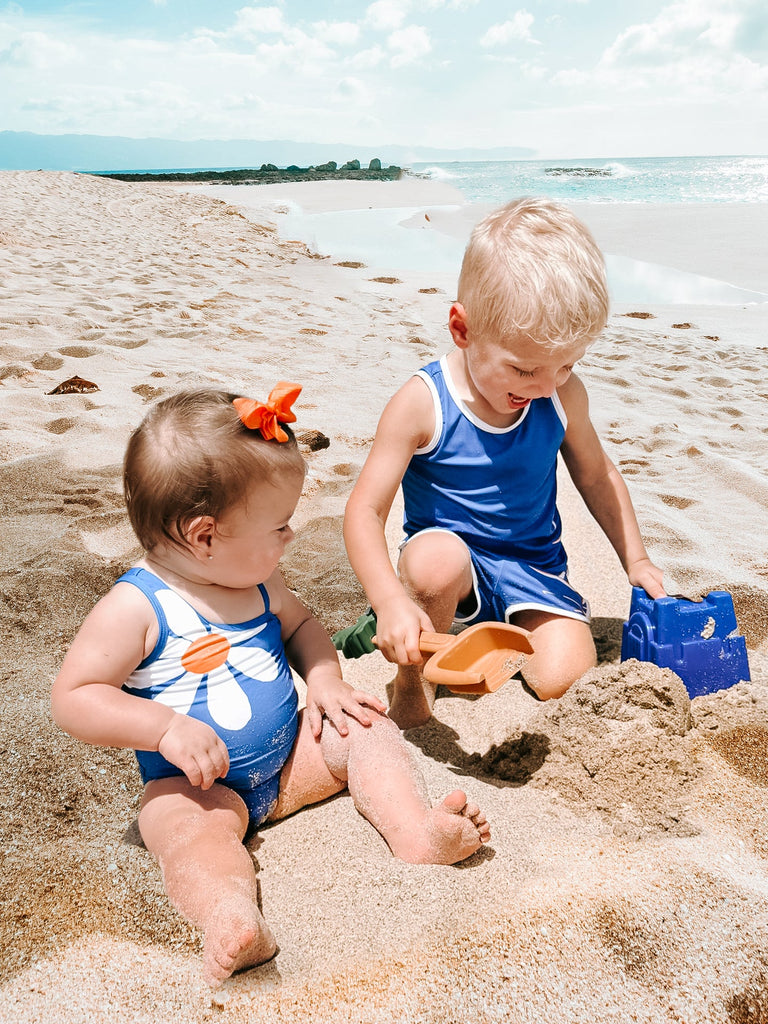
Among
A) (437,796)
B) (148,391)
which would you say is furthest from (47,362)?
(437,796)

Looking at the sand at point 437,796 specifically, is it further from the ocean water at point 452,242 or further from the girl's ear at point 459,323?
the ocean water at point 452,242

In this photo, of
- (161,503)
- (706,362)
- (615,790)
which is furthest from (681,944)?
(706,362)

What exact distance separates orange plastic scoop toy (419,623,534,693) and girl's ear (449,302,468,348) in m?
0.67

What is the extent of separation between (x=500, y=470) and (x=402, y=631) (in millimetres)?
601

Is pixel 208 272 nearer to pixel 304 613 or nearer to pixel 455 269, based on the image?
pixel 455 269

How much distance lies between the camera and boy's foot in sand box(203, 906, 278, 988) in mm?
1070

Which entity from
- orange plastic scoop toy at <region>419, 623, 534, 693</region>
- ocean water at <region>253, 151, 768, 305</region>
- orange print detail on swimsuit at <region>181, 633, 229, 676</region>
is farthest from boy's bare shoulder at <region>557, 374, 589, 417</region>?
ocean water at <region>253, 151, 768, 305</region>

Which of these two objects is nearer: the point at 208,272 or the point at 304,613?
the point at 304,613

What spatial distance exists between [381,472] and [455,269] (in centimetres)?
690

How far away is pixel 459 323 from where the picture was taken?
1.89m

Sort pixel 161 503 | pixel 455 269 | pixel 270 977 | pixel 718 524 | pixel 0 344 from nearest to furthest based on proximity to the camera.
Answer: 1. pixel 270 977
2. pixel 161 503
3. pixel 718 524
4. pixel 0 344
5. pixel 455 269

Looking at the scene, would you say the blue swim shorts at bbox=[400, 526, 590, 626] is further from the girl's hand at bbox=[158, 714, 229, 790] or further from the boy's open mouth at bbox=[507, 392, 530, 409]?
the girl's hand at bbox=[158, 714, 229, 790]

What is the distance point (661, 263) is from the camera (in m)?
9.11

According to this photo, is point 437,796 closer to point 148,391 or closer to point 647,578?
point 647,578
